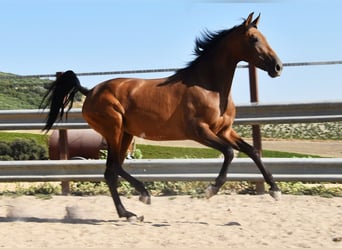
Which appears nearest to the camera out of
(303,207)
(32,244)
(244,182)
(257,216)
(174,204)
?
(32,244)

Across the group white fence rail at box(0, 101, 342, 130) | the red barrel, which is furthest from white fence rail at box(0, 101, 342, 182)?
the red barrel

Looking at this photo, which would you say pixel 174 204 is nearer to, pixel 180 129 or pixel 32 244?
pixel 180 129

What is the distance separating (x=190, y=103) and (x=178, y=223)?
1.30 m

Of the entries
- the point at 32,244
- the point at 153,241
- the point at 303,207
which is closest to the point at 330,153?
the point at 303,207

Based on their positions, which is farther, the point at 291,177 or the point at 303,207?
the point at 291,177

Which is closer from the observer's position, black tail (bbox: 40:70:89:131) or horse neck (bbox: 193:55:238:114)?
horse neck (bbox: 193:55:238:114)

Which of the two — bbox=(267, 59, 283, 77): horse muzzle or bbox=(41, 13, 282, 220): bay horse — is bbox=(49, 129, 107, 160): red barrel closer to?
bbox=(41, 13, 282, 220): bay horse

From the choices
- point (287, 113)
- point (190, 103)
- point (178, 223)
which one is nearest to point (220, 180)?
point (178, 223)

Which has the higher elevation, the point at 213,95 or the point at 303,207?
the point at 213,95

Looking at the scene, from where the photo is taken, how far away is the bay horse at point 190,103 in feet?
18.3

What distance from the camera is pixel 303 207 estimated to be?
6.07m

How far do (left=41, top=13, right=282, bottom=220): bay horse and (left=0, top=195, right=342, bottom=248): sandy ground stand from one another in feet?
1.23

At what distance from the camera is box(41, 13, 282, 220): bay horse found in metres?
5.59

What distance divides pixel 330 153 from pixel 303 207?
3904mm
